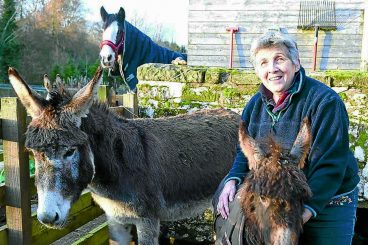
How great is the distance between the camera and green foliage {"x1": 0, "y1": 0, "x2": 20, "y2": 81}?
2819 cm

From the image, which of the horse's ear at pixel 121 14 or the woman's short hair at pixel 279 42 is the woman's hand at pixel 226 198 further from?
the horse's ear at pixel 121 14

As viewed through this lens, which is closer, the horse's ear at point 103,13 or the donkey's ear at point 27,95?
the donkey's ear at point 27,95

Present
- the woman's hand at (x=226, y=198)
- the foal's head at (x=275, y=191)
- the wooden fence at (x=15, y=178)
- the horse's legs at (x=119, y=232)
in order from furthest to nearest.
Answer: the horse's legs at (x=119, y=232) < the wooden fence at (x=15, y=178) < the woman's hand at (x=226, y=198) < the foal's head at (x=275, y=191)

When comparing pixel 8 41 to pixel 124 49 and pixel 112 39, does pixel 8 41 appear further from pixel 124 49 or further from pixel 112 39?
pixel 112 39

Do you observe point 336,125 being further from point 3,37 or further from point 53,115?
point 3,37

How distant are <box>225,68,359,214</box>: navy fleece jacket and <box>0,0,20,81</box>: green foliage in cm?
2860

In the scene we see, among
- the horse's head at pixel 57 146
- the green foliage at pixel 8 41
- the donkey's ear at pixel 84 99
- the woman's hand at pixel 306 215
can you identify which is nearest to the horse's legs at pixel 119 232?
the horse's head at pixel 57 146

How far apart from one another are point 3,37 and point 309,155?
3042 centimetres

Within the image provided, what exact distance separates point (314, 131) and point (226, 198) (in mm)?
730

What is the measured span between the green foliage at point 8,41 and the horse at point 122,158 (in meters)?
26.8

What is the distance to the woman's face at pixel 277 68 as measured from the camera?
2.44 metres

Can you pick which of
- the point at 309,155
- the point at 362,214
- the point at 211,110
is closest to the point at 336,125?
the point at 309,155

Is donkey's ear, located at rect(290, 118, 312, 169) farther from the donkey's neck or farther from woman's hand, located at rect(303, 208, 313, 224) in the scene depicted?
the donkey's neck

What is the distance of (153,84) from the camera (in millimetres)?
5188
